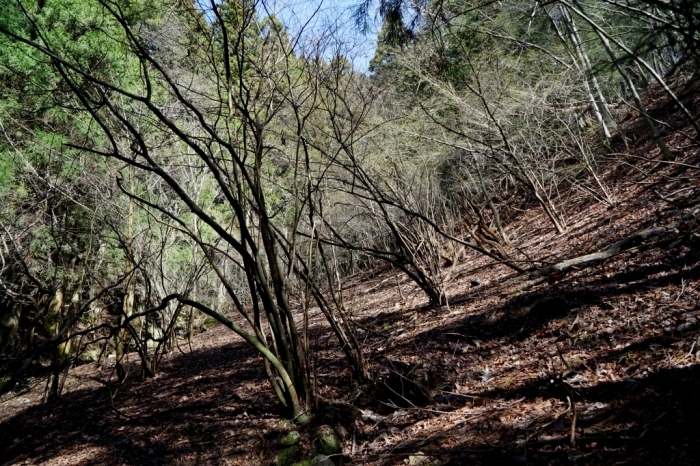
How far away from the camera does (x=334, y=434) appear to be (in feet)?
10.4

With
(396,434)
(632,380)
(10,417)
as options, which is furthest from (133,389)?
(632,380)

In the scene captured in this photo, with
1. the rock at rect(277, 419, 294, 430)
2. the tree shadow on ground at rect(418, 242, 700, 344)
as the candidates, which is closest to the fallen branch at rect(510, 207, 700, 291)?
the tree shadow on ground at rect(418, 242, 700, 344)

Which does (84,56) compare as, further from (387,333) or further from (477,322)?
(477,322)

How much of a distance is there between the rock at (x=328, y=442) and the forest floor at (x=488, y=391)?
0.06 meters

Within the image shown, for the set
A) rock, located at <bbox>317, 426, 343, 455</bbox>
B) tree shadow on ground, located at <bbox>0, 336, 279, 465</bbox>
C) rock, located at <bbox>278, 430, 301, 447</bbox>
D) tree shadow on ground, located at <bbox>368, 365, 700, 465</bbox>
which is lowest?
tree shadow on ground, located at <bbox>368, 365, 700, 465</bbox>

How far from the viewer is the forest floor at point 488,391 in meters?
2.45

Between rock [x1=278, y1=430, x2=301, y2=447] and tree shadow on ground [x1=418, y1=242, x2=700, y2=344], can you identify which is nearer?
rock [x1=278, y1=430, x2=301, y2=447]

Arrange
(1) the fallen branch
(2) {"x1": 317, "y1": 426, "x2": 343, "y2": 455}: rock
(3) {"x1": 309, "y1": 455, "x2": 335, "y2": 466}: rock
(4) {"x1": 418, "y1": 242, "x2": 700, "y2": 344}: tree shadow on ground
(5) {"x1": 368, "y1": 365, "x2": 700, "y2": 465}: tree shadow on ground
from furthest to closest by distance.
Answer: (1) the fallen branch, (4) {"x1": 418, "y1": 242, "x2": 700, "y2": 344}: tree shadow on ground, (2) {"x1": 317, "y1": 426, "x2": 343, "y2": 455}: rock, (3) {"x1": 309, "y1": 455, "x2": 335, "y2": 466}: rock, (5) {"x1": 368, "y1": 365, "x2": 700, "y2": 465}: tree shadow on ground

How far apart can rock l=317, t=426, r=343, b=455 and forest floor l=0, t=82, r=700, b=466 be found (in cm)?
6

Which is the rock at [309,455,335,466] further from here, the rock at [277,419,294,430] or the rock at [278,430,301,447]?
the rock at [277,419,294,430]

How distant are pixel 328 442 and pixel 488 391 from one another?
3.83 ft

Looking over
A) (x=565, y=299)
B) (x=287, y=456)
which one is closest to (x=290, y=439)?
(x=287, y=456)

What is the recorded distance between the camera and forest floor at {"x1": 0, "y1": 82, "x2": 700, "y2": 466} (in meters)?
2.45

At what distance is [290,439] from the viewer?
314cm
